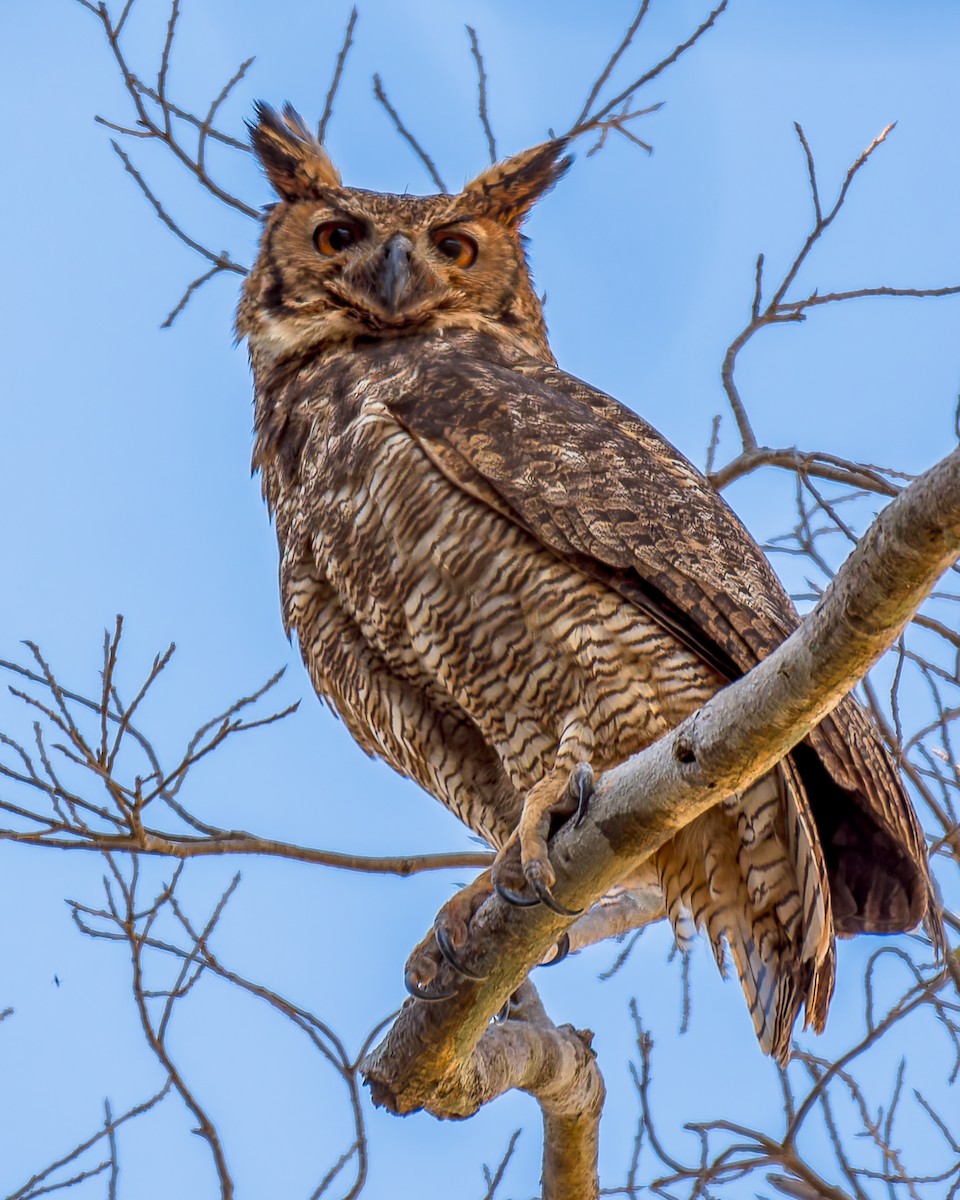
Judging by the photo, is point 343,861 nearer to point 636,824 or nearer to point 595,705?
point 595,705

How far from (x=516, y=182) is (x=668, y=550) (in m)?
1.73

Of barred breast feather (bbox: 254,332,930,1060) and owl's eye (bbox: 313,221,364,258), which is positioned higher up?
owl's eye (bbox: 313,221,364,258)

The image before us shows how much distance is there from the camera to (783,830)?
8.68 ft

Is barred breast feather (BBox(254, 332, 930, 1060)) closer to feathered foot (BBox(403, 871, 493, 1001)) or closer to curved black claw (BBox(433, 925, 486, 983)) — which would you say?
feathered foot (BBox(403, 871, 493, 1001))

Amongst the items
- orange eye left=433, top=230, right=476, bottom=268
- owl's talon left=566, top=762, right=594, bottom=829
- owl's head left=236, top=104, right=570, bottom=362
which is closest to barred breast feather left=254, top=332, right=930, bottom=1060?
owl's talon left=566, top=762, right=594, bottom=829

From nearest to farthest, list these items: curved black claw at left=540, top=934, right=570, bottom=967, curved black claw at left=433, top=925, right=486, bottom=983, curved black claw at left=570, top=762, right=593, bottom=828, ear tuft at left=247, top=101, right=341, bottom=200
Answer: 1. curved black claw at left=570, top=762, right=593, bottom=828
2. curved black claw at left=433, top=925, right=486, bottom=983
3. curved black claw at left=540, top=934, right=570, bottom=967
4. ear tuft at left=247, top=101, right=341, bottom=200

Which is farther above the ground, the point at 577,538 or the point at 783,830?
the point at 577,538

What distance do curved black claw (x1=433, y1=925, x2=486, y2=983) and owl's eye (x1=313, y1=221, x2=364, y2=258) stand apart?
75.1 inches

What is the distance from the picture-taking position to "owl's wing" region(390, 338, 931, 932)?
261cm

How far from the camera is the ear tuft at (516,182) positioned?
3996mm

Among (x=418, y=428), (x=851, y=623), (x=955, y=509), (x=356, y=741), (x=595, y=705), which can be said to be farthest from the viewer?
(x=356, y=741)

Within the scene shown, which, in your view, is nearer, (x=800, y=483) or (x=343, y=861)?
(x=343, y=861)

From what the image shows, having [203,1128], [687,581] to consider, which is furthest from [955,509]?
[203,1128]

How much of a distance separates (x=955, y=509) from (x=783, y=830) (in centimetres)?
121
